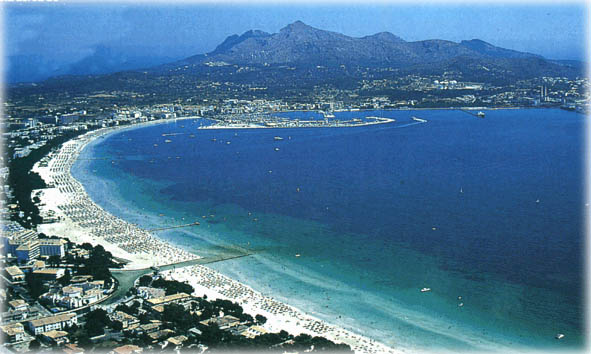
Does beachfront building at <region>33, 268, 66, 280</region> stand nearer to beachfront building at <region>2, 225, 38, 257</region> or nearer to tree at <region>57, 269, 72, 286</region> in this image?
tree at <region>57, 269, 72, 286</region>

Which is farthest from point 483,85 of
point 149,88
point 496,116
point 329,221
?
point 329,221

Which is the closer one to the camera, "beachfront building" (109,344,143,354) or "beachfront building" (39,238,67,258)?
"beachfront building" (109,344,143,354)

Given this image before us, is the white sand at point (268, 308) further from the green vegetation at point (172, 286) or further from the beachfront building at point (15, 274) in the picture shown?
the beachfront building at point (15, 274)

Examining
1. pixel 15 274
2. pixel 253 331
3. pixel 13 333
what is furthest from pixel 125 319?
pixel 15 274

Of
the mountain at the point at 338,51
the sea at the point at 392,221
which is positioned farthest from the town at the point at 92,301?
the mountain at the point at 338,51

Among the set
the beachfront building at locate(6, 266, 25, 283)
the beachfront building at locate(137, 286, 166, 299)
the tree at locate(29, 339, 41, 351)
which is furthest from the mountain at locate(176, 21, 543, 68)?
the tree at locate(29, 339, 41, 351)
